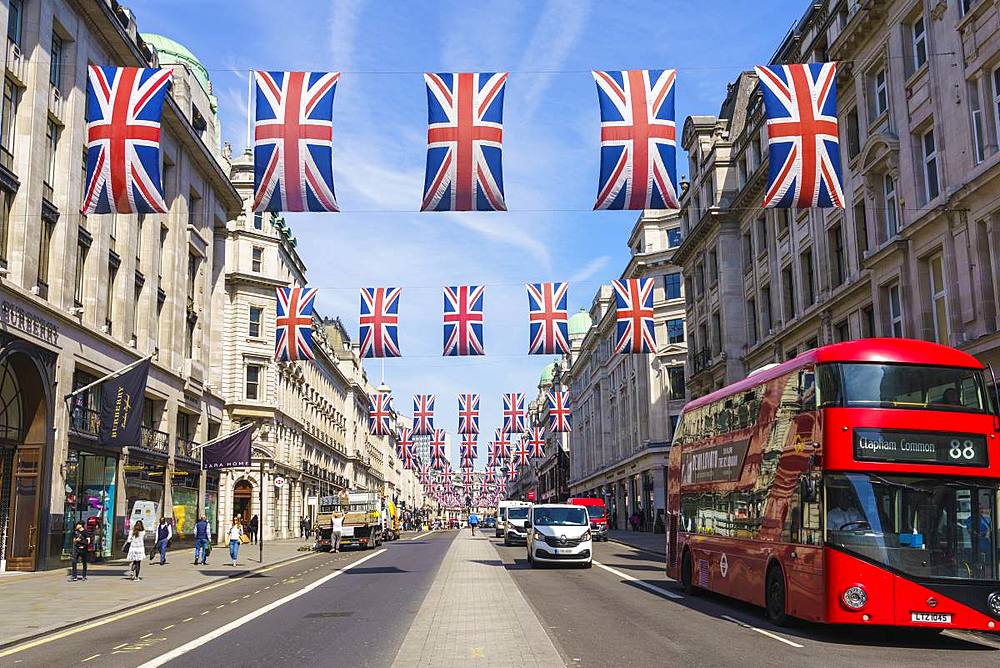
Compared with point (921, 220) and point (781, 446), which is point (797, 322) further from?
point (781, 446)

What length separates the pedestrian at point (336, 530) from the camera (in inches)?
1826

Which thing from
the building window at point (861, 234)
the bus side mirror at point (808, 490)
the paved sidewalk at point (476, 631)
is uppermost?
the building window at point (861, 234)

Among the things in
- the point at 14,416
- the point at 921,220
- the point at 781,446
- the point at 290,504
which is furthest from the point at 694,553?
the point at 290,504

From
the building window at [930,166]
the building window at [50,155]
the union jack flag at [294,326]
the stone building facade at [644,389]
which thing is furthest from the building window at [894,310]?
the stone building facade at [644,389]

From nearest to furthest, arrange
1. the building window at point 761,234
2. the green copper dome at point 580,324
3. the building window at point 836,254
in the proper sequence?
the building window at point 836,254
the building window at point 761,234
the green copper dome at point 580,324

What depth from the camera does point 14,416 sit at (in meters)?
28.7

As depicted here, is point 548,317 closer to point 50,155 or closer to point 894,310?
point 894,310

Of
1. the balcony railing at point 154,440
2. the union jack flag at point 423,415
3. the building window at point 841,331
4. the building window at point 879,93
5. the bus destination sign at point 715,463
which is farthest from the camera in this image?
the union jack flag at point 423,415

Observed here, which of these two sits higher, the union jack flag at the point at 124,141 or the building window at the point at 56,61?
the building window at the point at 56,61

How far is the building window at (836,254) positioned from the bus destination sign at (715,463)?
57.1 feet

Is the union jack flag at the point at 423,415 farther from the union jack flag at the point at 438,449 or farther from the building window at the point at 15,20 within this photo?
the building window at the point at 15,20

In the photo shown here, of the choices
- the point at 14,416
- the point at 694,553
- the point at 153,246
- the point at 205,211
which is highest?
the point at 205,211

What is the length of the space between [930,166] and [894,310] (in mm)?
5135

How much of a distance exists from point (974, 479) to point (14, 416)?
26.2m
